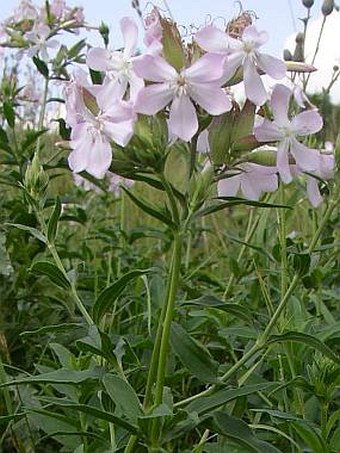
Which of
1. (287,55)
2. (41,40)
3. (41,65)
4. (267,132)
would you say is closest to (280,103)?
(267,132)

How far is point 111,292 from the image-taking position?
93cm

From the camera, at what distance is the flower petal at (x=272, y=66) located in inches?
35.3

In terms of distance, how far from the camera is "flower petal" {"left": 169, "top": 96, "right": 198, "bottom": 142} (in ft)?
2.79

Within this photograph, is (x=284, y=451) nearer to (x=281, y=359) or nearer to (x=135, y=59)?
(x=281, y=359)

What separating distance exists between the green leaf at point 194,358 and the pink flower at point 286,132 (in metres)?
0.21

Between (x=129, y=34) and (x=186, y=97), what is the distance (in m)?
0.13

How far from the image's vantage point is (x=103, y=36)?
1.96 meters

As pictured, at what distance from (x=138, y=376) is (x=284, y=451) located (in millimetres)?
232

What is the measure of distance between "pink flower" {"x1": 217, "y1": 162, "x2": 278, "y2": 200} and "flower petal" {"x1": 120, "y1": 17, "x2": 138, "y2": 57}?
168 mm

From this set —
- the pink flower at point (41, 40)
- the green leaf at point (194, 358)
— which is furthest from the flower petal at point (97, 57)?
the pink flower at point (41, 40)

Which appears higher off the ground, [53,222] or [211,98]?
[211,98]

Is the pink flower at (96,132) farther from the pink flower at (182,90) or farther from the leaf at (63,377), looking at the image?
the leaf at (63,377)

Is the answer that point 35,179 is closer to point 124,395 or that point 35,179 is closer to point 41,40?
point 124,395

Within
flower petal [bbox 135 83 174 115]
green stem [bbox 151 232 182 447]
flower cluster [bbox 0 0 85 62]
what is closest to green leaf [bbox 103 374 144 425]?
green stem [bbox 151 232 182 447]
